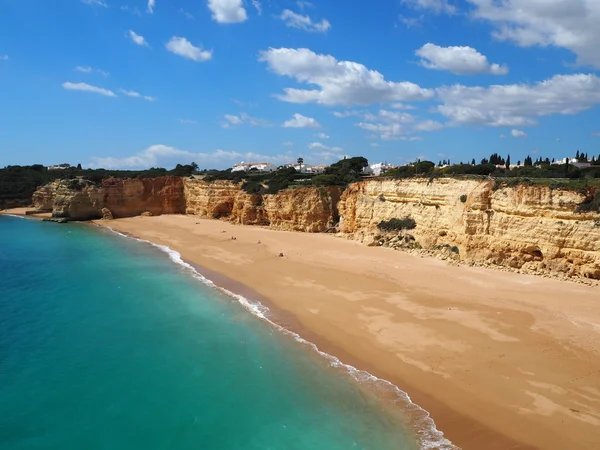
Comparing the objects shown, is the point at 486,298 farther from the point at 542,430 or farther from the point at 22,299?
the point at 22,299

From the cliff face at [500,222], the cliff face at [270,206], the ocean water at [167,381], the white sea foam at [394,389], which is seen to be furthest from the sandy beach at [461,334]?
the cliff face at [270,206]

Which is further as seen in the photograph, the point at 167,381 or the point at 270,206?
the point at 270,206

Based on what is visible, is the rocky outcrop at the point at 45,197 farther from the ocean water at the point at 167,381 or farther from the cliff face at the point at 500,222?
the cliff face at the point at 500,222

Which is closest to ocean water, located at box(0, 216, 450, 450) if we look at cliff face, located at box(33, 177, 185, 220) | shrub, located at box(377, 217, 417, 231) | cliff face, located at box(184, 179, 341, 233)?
shrub, located at box(377, 217, 417, 231)

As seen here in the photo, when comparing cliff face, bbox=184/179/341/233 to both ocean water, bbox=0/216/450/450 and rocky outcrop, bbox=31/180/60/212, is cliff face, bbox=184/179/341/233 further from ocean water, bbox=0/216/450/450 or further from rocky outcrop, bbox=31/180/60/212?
rocky outcrop, bbox=31/180/60/212

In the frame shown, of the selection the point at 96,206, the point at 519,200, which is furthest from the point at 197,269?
the point at 96,206

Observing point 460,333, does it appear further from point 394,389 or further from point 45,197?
point 45,197

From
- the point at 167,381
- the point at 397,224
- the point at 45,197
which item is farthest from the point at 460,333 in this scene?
the point at 45,197
